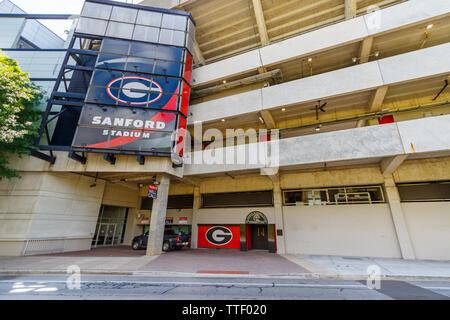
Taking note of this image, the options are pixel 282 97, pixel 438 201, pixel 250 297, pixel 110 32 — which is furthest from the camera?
pixel 110 32

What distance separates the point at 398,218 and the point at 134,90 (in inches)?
734

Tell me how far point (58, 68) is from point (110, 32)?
494 cm

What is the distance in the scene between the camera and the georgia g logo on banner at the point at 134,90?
41.6 feet

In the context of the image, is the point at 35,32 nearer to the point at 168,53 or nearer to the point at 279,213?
the point at 168,53

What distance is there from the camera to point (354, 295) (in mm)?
5117

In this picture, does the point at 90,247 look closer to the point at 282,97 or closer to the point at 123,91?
the point at 123,91

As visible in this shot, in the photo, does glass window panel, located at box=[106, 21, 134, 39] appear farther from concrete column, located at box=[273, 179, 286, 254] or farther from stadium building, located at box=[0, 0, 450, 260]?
concrete column, located at box=[273, 179, 286, 254]

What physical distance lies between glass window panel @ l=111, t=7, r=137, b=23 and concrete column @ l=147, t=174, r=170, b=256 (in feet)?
41.3

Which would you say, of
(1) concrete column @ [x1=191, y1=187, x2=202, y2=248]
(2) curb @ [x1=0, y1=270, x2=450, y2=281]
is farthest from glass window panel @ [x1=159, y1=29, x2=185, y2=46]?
(2) curb @ [x1=0, y1=270, x2=450, y2=281]

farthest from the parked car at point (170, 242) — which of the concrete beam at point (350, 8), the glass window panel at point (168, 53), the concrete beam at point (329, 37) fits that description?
the concrete beam at point (350, 8)

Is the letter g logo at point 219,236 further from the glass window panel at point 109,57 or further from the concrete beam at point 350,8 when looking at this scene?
the concrete beam at point 350,8

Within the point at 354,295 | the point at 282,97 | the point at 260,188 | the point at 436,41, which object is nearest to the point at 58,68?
the point at 282,97

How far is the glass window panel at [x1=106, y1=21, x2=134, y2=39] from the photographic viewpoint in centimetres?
1423
